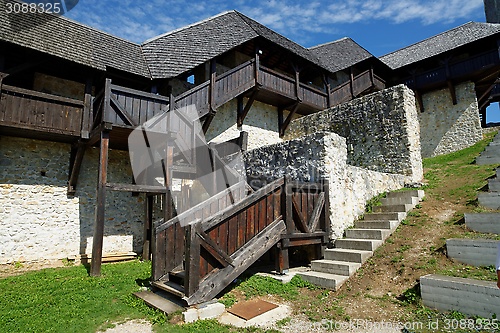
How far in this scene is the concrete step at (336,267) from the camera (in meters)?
5.03

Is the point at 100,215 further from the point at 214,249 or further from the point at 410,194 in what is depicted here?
the point at 410,194

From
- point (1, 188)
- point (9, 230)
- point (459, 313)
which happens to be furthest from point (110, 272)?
point (459, 313)

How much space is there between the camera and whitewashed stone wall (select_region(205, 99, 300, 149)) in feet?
39.6

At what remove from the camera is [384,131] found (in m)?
9.55

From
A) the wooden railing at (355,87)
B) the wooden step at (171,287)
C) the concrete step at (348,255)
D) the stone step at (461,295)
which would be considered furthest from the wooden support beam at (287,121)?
the stone step at (461,295)

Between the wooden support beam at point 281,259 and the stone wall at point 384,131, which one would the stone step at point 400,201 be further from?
the wooden support beam at point 281,259

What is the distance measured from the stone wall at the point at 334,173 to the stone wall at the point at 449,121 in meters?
10.7

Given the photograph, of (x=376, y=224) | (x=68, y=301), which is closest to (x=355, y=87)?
(x=376, y=224)

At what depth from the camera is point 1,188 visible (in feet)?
27.6

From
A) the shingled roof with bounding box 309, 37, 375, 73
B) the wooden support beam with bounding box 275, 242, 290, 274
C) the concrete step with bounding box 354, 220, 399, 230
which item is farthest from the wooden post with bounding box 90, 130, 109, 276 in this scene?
the shingled roof with bounding box 309, 37, 375, 73

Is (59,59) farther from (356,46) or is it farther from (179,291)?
(356,46)

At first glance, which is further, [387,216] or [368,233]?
[387,216]

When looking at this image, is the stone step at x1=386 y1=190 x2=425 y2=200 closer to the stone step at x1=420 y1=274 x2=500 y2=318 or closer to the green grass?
the stone step at x1=420 y1=274 x2=500 y2=318

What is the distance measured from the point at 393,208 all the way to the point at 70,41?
33.9ft
